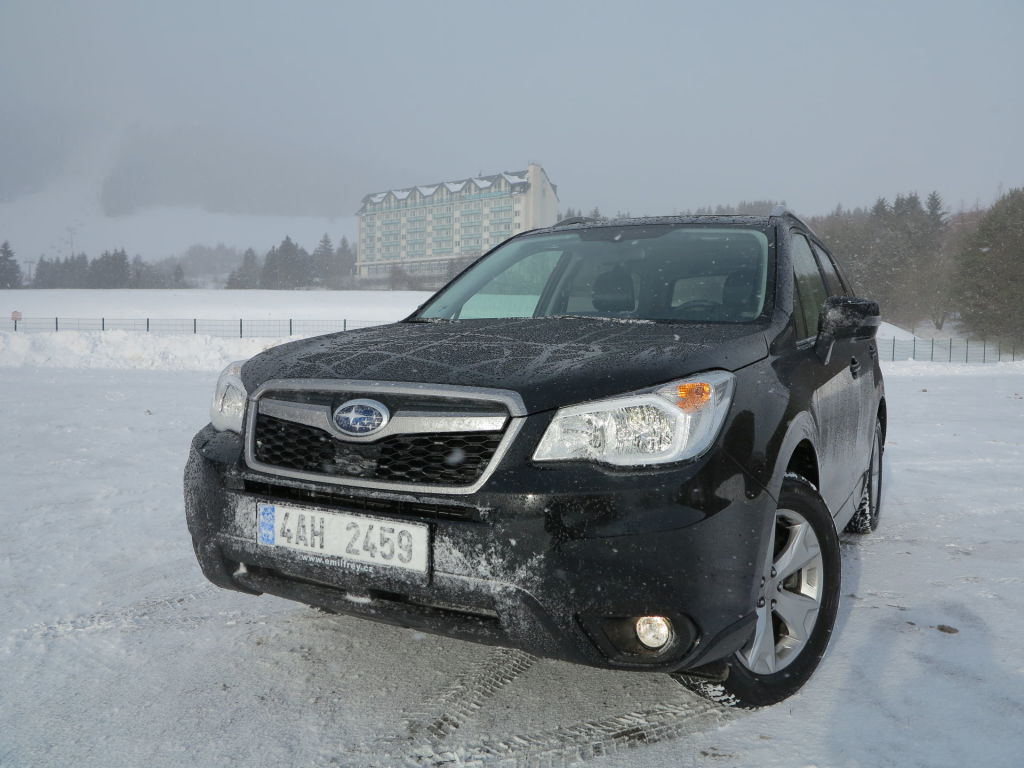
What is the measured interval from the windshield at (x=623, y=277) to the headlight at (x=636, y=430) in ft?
2.68

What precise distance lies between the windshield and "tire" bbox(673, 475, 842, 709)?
701 mm

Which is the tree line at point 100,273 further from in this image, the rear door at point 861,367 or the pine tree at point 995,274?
the rear door at point 861,367

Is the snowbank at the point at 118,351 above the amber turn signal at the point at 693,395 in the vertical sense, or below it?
below

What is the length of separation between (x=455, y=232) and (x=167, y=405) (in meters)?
108

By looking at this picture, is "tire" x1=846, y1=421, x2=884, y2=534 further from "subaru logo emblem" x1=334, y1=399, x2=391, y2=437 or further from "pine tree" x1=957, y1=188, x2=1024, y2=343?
"pine tree" x1=957, y1=188, x2=1024, y2=343

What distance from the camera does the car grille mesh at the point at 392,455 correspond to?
205 centimetres

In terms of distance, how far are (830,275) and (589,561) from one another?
2.79 m

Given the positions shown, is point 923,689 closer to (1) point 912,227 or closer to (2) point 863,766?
(2) point 863,766

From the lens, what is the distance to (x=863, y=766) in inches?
82.0

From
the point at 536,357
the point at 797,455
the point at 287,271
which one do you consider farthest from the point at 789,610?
the point at 287,271

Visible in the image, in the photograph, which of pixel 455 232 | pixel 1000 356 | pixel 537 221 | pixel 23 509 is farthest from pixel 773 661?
pixel 455 232

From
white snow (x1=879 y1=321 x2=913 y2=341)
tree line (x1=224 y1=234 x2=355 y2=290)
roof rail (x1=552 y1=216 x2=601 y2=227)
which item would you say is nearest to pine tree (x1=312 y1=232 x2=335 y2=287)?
tree line (x1=224 y1=234 x2=355 y2=290)

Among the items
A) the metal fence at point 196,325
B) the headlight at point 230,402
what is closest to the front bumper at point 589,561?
the headlight at point 230,402

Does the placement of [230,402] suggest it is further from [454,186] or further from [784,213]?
[454,186]
